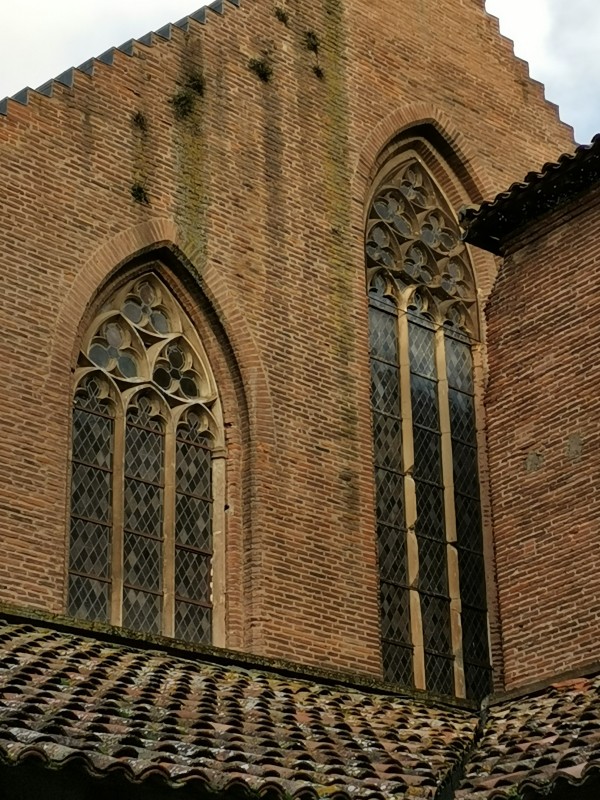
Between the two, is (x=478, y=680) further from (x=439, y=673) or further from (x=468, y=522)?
(x=468, y=522)

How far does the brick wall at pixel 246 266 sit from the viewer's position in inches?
617

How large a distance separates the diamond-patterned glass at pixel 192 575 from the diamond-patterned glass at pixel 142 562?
0.66 ft

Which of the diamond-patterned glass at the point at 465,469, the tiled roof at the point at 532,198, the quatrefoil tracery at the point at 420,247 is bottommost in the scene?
the diamond-patterned glass at the point at 465,469

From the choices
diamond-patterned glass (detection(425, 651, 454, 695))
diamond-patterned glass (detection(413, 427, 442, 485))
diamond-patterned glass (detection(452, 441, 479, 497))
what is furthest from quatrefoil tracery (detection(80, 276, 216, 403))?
diamond-patterned glass (detection(425, 651, 454, 695))

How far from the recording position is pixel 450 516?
732 inches

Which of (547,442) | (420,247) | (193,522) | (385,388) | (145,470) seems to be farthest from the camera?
(420,247)

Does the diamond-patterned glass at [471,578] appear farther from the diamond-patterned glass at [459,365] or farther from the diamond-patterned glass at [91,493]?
the diamond-patterned glass at [91,493]

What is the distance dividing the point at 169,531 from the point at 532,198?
4.75 metres

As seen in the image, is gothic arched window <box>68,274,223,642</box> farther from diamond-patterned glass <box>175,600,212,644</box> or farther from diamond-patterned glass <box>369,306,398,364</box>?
diamond-patterned glass <box>369,306,398,364</box>

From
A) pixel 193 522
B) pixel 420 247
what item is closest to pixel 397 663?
pixel 193 522

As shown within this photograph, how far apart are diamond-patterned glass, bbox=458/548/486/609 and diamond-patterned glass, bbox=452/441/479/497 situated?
0.67 metres

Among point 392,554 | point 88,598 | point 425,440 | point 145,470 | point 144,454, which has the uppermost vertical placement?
point 425,440

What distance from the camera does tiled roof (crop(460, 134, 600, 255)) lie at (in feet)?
56.4

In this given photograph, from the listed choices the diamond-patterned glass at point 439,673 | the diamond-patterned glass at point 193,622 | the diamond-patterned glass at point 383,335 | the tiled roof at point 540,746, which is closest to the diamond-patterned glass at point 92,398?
the diamond-patterned glass at point 193,622
